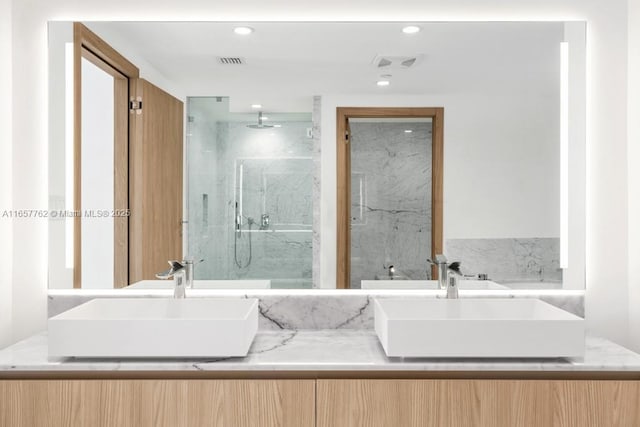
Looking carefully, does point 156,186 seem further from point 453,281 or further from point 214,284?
point 453,281

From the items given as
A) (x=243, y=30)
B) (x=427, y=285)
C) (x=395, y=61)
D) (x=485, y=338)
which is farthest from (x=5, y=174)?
(x=485, y=338)

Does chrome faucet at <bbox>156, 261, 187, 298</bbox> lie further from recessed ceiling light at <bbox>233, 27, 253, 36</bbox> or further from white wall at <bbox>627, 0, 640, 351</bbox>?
white wall at <bbox>627, 0, 640, 351</bbox>

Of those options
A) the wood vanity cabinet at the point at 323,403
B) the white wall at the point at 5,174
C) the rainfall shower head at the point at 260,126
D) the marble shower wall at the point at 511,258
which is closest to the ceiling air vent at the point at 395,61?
the rainfall shower head at the point at 260,126

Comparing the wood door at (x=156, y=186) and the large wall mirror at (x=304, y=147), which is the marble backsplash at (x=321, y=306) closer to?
the large wall mirror at (x=304, y=147)

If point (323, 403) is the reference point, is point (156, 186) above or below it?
above

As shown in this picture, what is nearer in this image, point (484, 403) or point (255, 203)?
point (484, 403)

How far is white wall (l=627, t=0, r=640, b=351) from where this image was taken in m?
1.79

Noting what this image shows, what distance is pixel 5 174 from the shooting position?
1806mm

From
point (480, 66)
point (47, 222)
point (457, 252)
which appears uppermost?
point (480, 66)

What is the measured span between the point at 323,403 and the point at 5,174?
139 centimetres

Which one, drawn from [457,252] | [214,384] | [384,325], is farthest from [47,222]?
[457,252]

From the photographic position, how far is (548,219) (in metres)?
1.93

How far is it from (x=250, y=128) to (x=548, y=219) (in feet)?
3.99

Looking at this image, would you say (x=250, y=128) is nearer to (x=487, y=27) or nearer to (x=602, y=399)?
(x=487, y=27)
